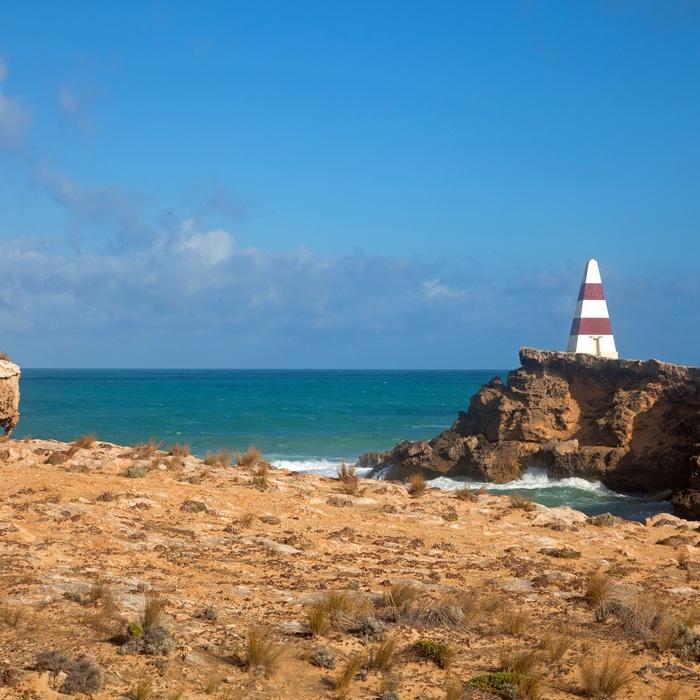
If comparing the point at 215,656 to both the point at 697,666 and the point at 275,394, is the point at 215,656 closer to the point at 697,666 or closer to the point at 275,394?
the point at 697,666

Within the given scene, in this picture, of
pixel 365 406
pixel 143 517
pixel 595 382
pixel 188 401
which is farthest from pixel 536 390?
pixel 188 401

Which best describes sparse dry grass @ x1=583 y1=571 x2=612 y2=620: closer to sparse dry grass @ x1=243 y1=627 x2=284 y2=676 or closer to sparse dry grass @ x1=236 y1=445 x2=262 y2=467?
sparse dry grass @ x1=243 y1=627 x2=284 y2=676

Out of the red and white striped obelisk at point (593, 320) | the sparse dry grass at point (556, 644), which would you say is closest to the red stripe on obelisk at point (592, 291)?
the red and white striped obelisk at point (593, 320)

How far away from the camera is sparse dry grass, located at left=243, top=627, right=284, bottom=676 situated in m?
5.31

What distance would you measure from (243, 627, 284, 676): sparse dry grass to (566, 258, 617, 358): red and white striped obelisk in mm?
20781

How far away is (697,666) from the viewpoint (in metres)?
5.77

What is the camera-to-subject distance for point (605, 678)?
17.2 feet

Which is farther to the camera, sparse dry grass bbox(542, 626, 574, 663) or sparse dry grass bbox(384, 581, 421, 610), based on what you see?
sparse dry grass bbox(384, 581, 421, 610)

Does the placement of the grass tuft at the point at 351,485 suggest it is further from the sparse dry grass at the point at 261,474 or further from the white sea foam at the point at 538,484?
the white sea foam at the point at 538,484

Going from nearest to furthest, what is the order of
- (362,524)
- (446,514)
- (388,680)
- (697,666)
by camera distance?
1. (388,680)
2. (697,666)
3. (362,524)
4. (446,514)

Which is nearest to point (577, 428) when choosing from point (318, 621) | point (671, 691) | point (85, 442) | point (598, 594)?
point (85, 442)

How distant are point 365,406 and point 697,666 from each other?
52.8m

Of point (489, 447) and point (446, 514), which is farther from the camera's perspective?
point (489, 447)

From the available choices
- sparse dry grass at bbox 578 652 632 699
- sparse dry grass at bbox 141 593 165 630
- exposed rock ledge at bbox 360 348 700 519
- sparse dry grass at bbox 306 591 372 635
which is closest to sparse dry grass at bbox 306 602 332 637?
sparse dry grass at bbox 306 591 372 635
